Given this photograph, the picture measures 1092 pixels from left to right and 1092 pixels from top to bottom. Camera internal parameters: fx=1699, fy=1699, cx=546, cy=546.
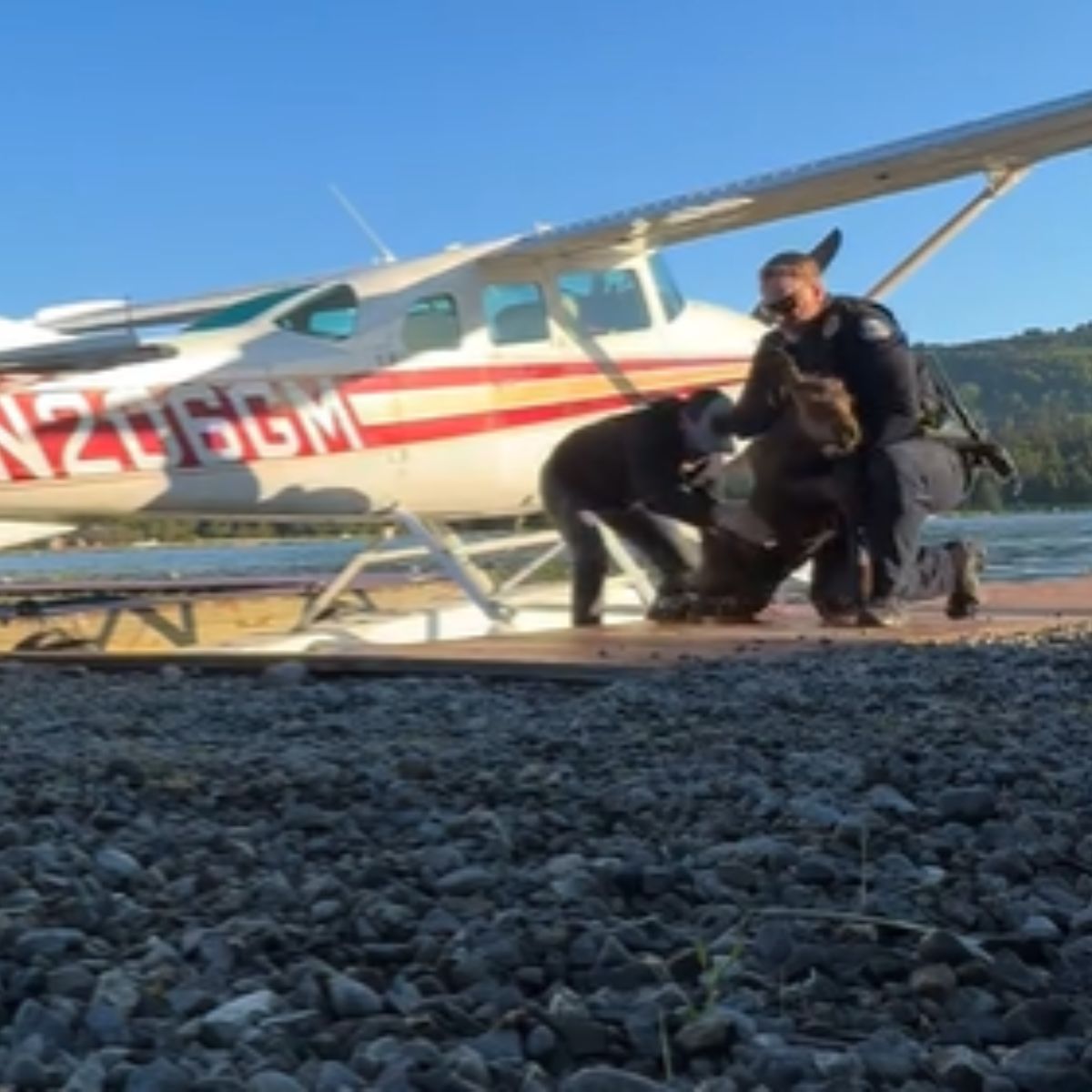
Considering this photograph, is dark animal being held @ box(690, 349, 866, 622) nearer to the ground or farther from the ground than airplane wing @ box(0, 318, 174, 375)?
nearer to the ground

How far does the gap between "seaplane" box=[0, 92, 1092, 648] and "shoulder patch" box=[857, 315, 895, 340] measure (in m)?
1.77

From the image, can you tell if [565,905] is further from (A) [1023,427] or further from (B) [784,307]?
(A) [1023,427]

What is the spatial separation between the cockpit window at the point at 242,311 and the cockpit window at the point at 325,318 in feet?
0.46

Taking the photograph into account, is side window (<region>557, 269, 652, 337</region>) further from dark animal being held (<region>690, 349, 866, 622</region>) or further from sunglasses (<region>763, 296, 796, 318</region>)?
sunglasses (<region>763, 296, 796, 318</region>)

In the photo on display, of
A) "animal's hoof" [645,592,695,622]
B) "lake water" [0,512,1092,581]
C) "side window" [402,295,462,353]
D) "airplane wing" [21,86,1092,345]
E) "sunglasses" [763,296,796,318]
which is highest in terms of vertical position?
"airplane wing" [21,86,1092,345]

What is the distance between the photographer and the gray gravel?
1623 millimetres

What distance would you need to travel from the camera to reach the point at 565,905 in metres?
2.21

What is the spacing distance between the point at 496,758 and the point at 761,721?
0.76m

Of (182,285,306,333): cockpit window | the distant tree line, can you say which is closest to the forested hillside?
the distant tree line

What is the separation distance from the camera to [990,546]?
1883 cm

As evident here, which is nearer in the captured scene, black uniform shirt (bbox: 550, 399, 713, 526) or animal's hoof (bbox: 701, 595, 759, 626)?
animal's hoof (bbox: 701, 595, 759, 626)

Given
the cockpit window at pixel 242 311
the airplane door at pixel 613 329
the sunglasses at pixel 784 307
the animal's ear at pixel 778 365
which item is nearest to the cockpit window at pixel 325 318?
the cockpit window at pixel 242 311

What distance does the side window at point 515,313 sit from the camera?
31.9 feet

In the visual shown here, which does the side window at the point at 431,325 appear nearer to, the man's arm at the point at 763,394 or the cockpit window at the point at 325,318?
the cockpit window at the point at 325,318
